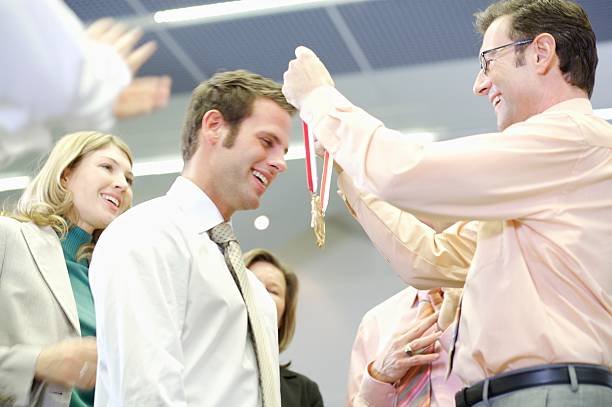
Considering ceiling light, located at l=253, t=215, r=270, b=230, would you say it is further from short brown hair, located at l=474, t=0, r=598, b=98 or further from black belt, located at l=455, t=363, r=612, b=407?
black belt, located at l=455, t=363, r=612, b=407

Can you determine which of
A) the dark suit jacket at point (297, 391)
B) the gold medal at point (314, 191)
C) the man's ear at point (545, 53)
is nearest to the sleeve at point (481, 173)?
the man's ear at point (545, 53)

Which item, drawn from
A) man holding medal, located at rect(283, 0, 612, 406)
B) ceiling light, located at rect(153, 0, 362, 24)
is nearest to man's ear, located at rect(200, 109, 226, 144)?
man holding medal, located at rect(283, 0, 612, 406)

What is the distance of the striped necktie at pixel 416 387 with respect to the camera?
2789mm

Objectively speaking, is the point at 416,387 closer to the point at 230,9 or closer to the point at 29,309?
the point at 29,309

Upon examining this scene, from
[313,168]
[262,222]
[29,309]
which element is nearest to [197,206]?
[313,168]

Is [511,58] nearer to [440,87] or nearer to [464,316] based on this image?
[464,316]

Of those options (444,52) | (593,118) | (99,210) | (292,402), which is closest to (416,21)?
(444,52)

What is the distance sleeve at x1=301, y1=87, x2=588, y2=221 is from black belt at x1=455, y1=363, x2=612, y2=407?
0.32 meters

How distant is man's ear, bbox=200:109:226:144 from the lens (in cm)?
266

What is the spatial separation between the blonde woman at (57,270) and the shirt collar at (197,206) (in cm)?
37

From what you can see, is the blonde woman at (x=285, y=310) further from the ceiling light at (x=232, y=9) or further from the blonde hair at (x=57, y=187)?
the ceiling light at (x=232, y=9)

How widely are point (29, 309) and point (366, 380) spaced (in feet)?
3.10

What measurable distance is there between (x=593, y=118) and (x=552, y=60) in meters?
0.19

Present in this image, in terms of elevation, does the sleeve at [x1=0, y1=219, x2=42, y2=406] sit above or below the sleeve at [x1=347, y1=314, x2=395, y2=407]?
above
